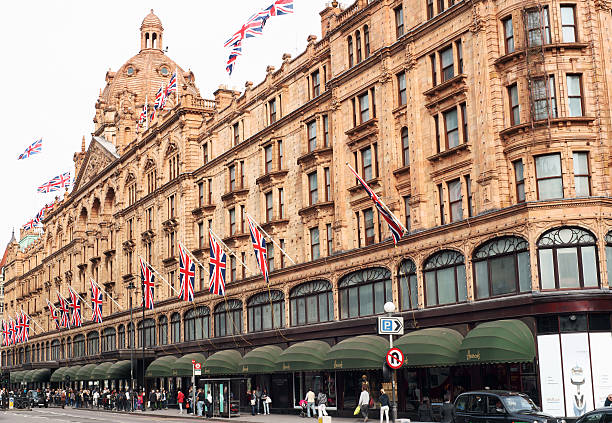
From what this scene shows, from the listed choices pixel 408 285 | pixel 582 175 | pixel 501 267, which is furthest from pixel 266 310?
pixel 582 175

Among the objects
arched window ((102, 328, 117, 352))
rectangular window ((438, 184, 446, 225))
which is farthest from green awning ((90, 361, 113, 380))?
rectangular window ((438, 184, 446, 225))

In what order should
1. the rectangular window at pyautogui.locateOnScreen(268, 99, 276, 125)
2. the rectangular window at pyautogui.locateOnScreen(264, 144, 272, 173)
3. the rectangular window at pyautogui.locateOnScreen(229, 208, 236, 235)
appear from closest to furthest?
1. the rectangular window at pyautogui.locateOnScreen(264, 144, 272, 173)
2. the rectangular window at pyautogui.locateOnScreen(268, 99, 276, 125)
3. the rectangular window at pyautogui.locateOnScreen(229, 208, 236, 235)

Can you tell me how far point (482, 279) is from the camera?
36719 mm

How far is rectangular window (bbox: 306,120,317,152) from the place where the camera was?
5169cm

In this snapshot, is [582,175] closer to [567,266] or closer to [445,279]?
[567,266]

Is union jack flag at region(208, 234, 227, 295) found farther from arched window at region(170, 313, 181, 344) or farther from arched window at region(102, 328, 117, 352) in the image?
arched window at region(102, 328, 117, 352)

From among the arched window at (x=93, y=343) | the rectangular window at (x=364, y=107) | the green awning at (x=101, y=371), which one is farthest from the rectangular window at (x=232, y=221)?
the arched window at (x=93, y=343)

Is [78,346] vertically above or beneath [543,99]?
beneath

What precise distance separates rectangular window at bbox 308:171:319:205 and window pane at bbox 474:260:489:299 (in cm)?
1609

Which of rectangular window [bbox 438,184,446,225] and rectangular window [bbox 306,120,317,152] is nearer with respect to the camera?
rectangular window [bbox 438,184,446,225]

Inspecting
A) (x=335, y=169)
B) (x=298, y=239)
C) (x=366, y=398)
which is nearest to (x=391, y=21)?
(x=335, y=169)

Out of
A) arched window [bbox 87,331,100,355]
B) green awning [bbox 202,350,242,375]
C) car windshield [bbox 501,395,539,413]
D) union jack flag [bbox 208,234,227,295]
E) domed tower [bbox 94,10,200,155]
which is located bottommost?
car windshield [bbox 501,395,539,413]

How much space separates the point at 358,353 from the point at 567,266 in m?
12.5

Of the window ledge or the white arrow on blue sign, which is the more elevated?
the window ledge
